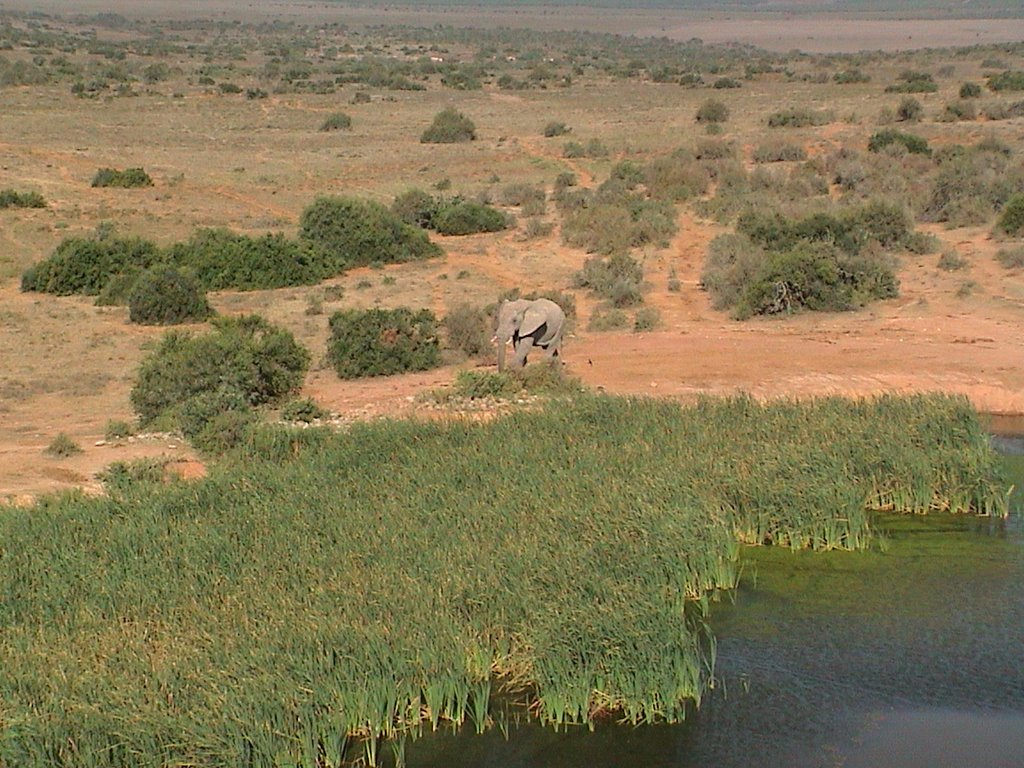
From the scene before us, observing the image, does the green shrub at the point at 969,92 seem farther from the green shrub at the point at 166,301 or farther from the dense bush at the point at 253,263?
the green shrub at the point at 166,301

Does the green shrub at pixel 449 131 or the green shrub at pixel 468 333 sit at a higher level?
the green shrub at pixel 468 333

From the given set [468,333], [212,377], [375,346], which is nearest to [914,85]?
[468,333]

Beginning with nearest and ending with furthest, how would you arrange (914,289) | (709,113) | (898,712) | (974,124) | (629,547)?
(898,712) → (629,547) → (914,289) → (974,124) → (709,113)

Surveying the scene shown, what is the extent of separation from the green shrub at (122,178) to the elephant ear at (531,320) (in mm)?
21771

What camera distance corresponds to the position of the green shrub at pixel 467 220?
97.9 feet

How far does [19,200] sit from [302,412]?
20.5m

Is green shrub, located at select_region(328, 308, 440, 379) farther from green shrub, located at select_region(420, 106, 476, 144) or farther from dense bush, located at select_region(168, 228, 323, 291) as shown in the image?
green shrub, located at select_region(420, 106, 476, 144)

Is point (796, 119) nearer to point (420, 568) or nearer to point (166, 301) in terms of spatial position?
point (166, 301)

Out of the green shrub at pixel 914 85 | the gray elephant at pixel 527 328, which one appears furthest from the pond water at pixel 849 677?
the green shrub at pixel 914 85

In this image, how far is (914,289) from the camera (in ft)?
74.7

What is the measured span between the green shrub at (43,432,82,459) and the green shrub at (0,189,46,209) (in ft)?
65.0

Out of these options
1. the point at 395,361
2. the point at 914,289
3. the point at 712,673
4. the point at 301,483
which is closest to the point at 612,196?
the point at 914,289

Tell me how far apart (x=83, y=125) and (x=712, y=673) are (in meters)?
42.4

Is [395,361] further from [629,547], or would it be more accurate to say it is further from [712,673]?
[712,673]
